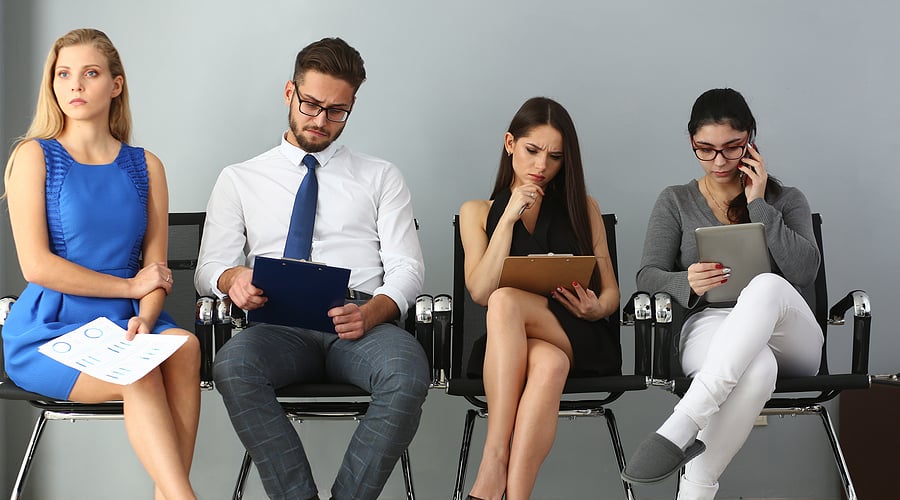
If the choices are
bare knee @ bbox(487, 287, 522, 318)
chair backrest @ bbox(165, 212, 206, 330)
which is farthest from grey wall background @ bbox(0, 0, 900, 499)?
bare knee @ bbox(487, 287, 522, 318)

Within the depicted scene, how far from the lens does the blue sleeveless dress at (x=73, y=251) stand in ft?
7.34

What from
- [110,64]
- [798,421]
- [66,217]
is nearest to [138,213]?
[66,217]

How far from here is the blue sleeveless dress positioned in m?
2.24

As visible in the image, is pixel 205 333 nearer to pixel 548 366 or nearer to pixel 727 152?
pixel 548 366

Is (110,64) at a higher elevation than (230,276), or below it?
higher

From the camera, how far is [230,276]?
2508 mm

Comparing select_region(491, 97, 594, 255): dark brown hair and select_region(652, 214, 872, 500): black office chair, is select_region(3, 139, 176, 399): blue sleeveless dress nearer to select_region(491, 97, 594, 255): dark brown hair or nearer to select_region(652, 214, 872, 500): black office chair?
select_region(491, 97, 594, 255): dark brown hair

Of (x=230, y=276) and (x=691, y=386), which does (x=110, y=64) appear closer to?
(x=230, y=276)

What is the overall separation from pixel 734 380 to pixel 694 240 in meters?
0.68

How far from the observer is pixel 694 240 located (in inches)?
110

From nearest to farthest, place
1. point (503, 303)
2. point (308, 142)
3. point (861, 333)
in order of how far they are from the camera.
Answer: point (503, 303), point (861, 333), point (308, 142)

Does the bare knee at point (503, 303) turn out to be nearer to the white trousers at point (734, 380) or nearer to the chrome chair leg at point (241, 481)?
the white trousers at point (734, 380)

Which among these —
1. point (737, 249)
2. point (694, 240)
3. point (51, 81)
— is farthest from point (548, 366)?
point (51, 81)

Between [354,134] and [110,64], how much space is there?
3.65 ft
